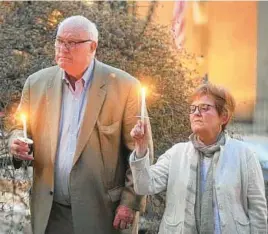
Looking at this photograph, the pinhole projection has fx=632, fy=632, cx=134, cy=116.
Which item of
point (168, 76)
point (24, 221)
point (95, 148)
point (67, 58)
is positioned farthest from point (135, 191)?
point (168, 76)

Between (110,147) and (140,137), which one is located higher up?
(140,137)

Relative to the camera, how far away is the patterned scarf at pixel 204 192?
3248mm

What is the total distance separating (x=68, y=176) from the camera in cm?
352

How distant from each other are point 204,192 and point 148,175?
1.00 ft

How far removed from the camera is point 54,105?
142 inches

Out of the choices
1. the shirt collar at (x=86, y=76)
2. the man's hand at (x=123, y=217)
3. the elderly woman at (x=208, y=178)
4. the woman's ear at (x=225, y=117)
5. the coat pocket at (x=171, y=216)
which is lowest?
the man's hand at (x=123, y=217)

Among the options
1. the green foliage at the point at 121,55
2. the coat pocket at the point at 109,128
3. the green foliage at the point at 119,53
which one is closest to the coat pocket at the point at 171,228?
the coat pocket at the point at 109,128

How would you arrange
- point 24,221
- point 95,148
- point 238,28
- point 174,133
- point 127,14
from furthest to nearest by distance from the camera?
point 238,28 < point 127,14 < point 174,133 < point 24,221 < point 95,148

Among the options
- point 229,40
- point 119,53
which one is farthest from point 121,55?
point 229,40

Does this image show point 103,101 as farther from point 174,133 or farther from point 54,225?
point 174,133

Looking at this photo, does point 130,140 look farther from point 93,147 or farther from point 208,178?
point 208,178

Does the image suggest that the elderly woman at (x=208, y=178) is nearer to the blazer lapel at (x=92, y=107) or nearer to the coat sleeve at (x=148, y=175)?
the coat sleeve at (x=148, y=175)

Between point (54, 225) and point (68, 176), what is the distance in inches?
13.8

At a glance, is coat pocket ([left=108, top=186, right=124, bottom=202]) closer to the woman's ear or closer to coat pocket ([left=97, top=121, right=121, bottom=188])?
coat pocket ([left=97, top=121, right=121, bottom=188])
